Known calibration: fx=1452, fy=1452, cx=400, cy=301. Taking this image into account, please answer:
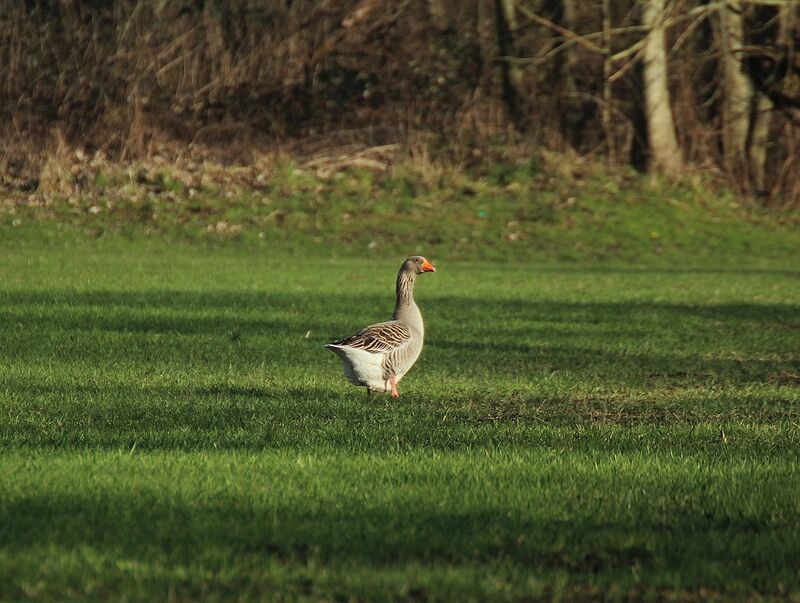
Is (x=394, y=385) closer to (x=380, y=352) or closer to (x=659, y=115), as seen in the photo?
(x=380, y=352)

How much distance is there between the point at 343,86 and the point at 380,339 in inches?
1156

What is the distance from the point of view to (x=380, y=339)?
969cm

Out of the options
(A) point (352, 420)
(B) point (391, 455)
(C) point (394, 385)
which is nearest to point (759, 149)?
(C) point (394, 385)

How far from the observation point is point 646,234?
3041 cm

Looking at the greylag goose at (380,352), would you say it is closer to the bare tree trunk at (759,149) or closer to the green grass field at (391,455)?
the green grass field at (391,455)

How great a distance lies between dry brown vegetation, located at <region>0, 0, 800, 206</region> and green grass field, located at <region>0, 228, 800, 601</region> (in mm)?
17202

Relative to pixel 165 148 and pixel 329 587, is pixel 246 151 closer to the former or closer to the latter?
pixel 165 148

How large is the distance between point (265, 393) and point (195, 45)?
2808 cm

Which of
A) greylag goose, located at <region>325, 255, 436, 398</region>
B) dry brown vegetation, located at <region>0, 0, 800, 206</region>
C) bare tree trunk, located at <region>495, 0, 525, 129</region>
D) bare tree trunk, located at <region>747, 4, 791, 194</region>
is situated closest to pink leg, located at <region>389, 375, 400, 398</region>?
greylag goose, located at <region>325, 255, 436, 398</region>

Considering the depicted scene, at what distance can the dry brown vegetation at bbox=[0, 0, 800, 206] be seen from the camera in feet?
113

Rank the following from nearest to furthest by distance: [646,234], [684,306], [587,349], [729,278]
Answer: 1. [587,349]
2. [684,306]
3. [729,278]
4. [646,234]

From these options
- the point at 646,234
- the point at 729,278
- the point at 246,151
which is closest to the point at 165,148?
the point at 246,151

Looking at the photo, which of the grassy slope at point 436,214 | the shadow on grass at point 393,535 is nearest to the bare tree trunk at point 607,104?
the grassy slope at point 436,214

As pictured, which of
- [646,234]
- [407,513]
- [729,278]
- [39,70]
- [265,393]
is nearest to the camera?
[407,513]
